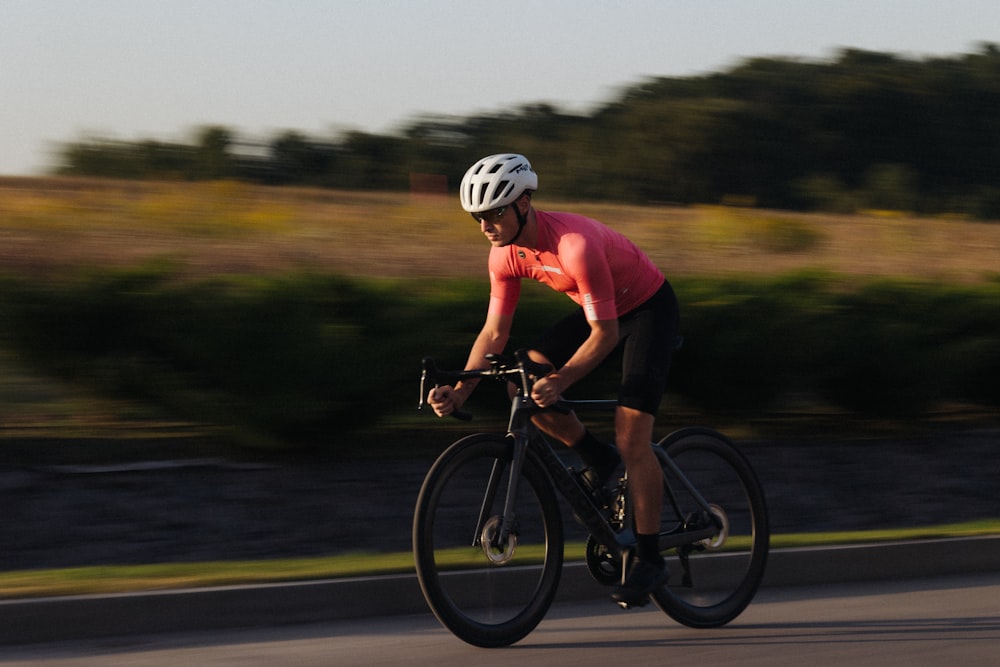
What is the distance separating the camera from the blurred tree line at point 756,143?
72.3 ft

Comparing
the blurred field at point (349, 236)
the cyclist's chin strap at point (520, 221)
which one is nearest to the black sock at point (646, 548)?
→ the cyclist's chin strap at point (520, 221)

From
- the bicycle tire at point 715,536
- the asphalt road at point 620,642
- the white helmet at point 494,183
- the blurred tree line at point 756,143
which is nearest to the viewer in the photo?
the white helmet at point 494,183

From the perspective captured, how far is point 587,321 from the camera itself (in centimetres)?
587

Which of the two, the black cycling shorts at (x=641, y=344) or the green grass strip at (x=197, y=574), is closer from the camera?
the black cycling shorts at (x=641, y=344)

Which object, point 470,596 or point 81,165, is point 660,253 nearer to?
point 81,165

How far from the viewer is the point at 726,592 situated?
6.24 m

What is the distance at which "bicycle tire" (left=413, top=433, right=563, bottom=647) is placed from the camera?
5.38 metres

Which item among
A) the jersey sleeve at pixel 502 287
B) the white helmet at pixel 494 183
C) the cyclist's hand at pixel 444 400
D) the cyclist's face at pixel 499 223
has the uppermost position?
the white helmet at pixel 494 183

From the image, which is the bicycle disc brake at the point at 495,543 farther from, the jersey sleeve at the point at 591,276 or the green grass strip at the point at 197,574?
the jersey sleeve at the point at 591,276

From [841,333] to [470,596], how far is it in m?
6.52

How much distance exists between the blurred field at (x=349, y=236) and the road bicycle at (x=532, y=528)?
447 cm

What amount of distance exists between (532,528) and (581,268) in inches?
43.7

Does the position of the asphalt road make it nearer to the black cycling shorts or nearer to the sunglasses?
the black cycling shorts

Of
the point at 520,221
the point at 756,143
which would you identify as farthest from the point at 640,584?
the point at 756,143
